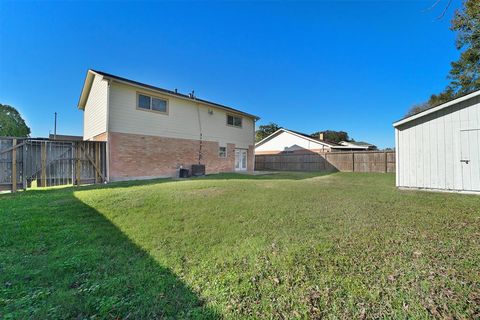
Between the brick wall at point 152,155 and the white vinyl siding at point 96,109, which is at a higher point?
the white vinyl siding at point 96,109

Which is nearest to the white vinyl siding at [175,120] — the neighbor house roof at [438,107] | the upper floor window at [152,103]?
the upper floor window at [152,103]

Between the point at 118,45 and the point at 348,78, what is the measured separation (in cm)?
1646

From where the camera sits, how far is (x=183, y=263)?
114 inches

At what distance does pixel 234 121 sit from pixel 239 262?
15.7 meters

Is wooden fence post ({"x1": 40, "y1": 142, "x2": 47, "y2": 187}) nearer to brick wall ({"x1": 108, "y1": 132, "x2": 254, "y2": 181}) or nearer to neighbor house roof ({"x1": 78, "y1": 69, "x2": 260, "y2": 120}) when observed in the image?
brick wall ({"x1": 108, "y1": 132, "x2": 254, "y2": 181})

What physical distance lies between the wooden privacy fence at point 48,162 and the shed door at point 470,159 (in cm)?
1539

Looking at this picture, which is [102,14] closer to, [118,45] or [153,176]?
[118,45]

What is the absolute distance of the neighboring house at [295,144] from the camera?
2480cm

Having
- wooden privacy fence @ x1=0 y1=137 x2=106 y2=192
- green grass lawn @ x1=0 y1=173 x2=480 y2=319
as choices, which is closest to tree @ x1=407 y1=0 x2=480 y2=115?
green grass lawn @ x1=0 y1=173 x2=480 y2=319

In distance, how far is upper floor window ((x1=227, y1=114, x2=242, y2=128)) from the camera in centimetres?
1745

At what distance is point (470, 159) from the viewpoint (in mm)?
7383

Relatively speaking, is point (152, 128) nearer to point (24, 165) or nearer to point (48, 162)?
point (48, 162)

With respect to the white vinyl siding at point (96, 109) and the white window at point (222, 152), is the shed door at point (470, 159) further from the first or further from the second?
the white vinyl siding at point (96, 109)

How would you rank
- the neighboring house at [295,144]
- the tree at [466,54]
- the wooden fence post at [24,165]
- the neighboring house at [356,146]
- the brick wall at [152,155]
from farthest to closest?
the neighboring house at [356,146] < the neighboring house at [295,144] < the brick wall at [152,155] < the tree at [466,54] < the wooden fence post at [24,165]
